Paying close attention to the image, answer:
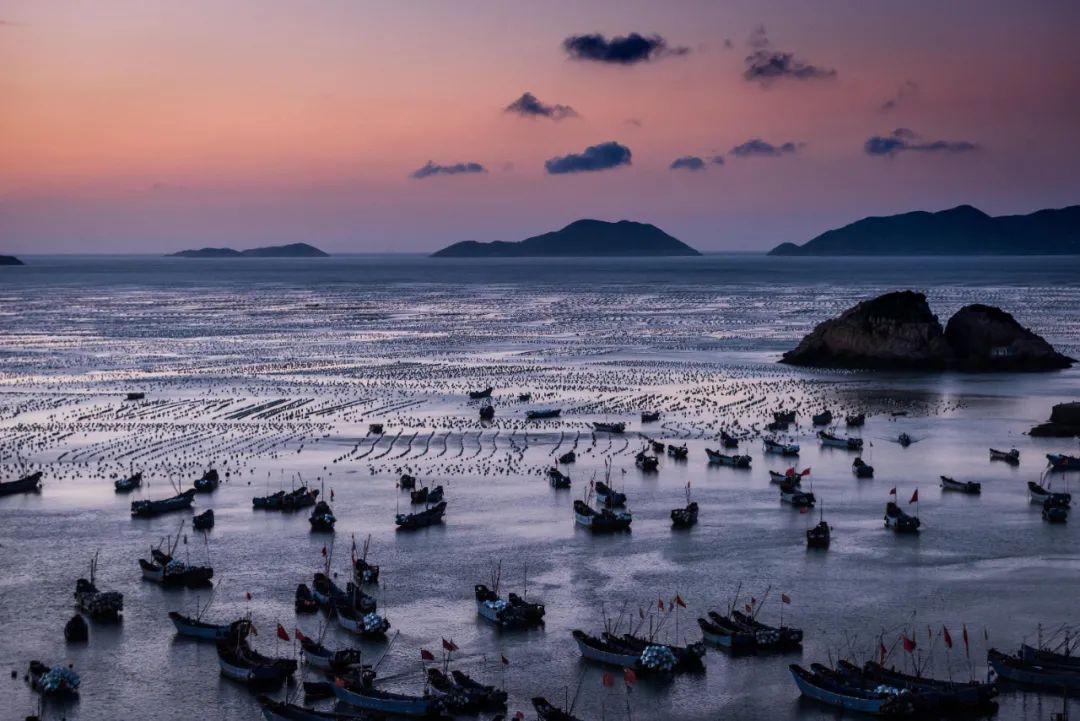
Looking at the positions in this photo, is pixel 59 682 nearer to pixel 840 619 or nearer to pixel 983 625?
pixel 840 619

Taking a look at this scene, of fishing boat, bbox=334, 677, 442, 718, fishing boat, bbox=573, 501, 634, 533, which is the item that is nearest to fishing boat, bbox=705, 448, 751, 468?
fishing boat, bbox=573, 501, 634, 533

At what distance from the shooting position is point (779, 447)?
79.0 meters

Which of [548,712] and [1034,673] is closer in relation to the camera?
[548,712]

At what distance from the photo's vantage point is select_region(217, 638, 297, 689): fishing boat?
41000 millimetres

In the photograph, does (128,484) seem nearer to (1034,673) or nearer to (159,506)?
(159,506)

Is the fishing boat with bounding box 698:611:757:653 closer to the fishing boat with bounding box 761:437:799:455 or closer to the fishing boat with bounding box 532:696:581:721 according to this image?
the fishing boat with bounding box 532:696:581:721

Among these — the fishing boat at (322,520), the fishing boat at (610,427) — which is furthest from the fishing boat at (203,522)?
the fishing boat at (610,427)

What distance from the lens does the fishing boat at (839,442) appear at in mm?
80562

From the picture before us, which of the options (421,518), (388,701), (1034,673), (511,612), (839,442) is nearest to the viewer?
(388,701)

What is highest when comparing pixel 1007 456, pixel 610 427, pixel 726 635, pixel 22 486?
pixel 610 427

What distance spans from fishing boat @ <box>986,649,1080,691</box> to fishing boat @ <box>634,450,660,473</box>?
112 ft

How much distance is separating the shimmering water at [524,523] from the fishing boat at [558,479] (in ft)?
2.27

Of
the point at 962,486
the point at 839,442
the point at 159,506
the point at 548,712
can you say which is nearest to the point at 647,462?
the point at 839,442

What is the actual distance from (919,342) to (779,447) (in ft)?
165
